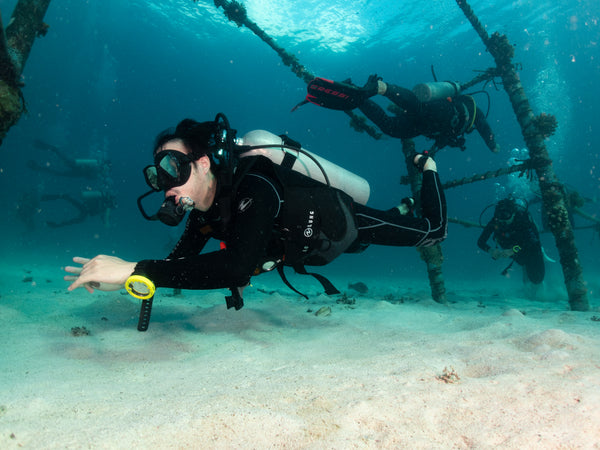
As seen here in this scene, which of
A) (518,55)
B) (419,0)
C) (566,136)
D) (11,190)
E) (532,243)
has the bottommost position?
(11,190)

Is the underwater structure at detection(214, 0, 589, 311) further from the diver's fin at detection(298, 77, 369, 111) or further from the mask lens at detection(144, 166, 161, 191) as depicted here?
the mask lens at detection(144, 166, 161, 191)

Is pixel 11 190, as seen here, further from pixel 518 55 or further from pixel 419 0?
pixel 518 55

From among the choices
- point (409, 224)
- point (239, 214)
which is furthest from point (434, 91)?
point (239, 214)

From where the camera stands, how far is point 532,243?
33.7 ft

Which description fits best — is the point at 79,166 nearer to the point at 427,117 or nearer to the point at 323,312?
the point at 323,312

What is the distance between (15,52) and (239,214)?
4731mm

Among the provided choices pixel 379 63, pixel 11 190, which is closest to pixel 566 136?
pixel 379 63

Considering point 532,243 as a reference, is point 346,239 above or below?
below

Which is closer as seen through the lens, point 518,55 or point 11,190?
point 518,55

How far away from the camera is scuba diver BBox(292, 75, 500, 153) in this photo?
5.90m

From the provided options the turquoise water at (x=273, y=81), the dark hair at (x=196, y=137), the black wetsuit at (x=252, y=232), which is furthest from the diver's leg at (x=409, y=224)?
the turquoise water at (x=273, y=81)

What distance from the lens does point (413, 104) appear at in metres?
6.39

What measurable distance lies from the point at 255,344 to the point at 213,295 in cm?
439

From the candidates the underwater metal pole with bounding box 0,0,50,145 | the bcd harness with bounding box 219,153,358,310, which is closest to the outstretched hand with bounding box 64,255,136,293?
the bcd harness with bounding box 219,153,358,310
